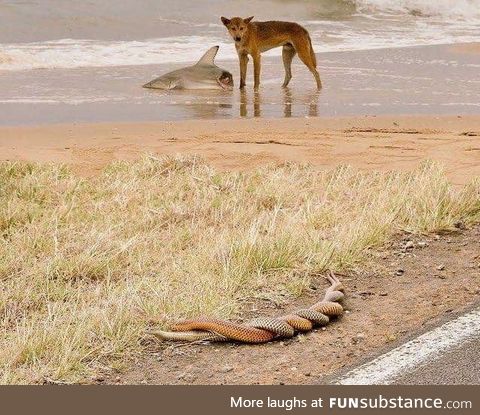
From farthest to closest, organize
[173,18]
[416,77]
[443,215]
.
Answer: [173,18]
[416,77]
[443,215]

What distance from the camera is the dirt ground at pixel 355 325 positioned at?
4.57m

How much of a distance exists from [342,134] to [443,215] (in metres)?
3.54

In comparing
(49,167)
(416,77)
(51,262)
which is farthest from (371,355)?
(416,77)

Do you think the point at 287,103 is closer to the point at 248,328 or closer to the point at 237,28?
the point at 237,28

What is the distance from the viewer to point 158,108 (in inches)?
495

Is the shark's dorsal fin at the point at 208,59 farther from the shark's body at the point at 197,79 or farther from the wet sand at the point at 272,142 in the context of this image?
the wet sand at the point at 272,142

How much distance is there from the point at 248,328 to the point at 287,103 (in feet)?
28.2

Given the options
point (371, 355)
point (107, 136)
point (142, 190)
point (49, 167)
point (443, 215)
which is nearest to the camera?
point (371, 355)

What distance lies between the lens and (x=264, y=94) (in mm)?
14172

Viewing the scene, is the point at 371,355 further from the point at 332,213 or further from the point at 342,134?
the point at 342,134

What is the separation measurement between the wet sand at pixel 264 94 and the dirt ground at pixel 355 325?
5.90m

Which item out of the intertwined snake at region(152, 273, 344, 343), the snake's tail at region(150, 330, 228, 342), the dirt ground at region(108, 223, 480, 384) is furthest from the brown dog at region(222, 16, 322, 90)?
the snake's tail at region(150, 330, 228, 342)

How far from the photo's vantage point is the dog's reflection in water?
12.4 m

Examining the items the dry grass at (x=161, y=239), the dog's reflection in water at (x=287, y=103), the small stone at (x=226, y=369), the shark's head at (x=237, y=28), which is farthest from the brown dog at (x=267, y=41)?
the small stone at (x=226, y=369)
